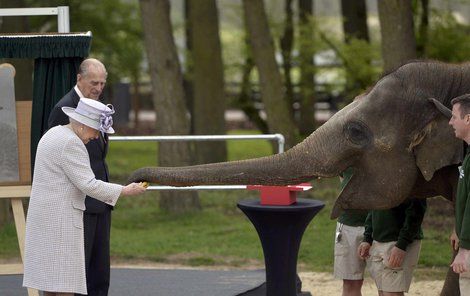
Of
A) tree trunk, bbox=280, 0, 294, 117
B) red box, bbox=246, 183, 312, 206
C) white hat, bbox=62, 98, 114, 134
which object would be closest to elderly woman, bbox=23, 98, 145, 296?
white hat, bbox=62, 98, 114, 134

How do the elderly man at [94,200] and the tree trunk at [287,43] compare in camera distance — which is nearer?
the elderly man at [94,200]

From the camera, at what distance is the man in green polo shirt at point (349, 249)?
29.3 feet

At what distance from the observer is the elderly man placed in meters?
8.54

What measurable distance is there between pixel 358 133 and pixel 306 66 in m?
14.5

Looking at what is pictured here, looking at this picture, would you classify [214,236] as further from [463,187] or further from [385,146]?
[463,187]

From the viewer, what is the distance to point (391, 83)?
25.7ft

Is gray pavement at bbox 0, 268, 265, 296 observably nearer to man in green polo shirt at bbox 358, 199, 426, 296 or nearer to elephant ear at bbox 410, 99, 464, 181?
man in green polo shirt at bbox 358, 199, 426, 296

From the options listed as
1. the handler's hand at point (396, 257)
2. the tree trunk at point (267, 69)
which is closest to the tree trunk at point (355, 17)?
the tree trunk at point (267, 69)

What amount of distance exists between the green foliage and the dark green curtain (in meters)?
10.5

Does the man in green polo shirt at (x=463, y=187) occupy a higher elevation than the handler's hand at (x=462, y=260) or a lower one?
higher

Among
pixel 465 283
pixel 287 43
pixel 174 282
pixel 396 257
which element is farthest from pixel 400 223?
pixel 287 43

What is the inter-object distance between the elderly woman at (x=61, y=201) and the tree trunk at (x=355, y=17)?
51.1 feet

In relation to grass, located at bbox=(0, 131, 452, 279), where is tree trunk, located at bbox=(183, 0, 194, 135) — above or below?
above

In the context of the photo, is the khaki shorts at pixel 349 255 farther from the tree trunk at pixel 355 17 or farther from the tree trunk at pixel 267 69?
the tree trunk at pixel 355 17
